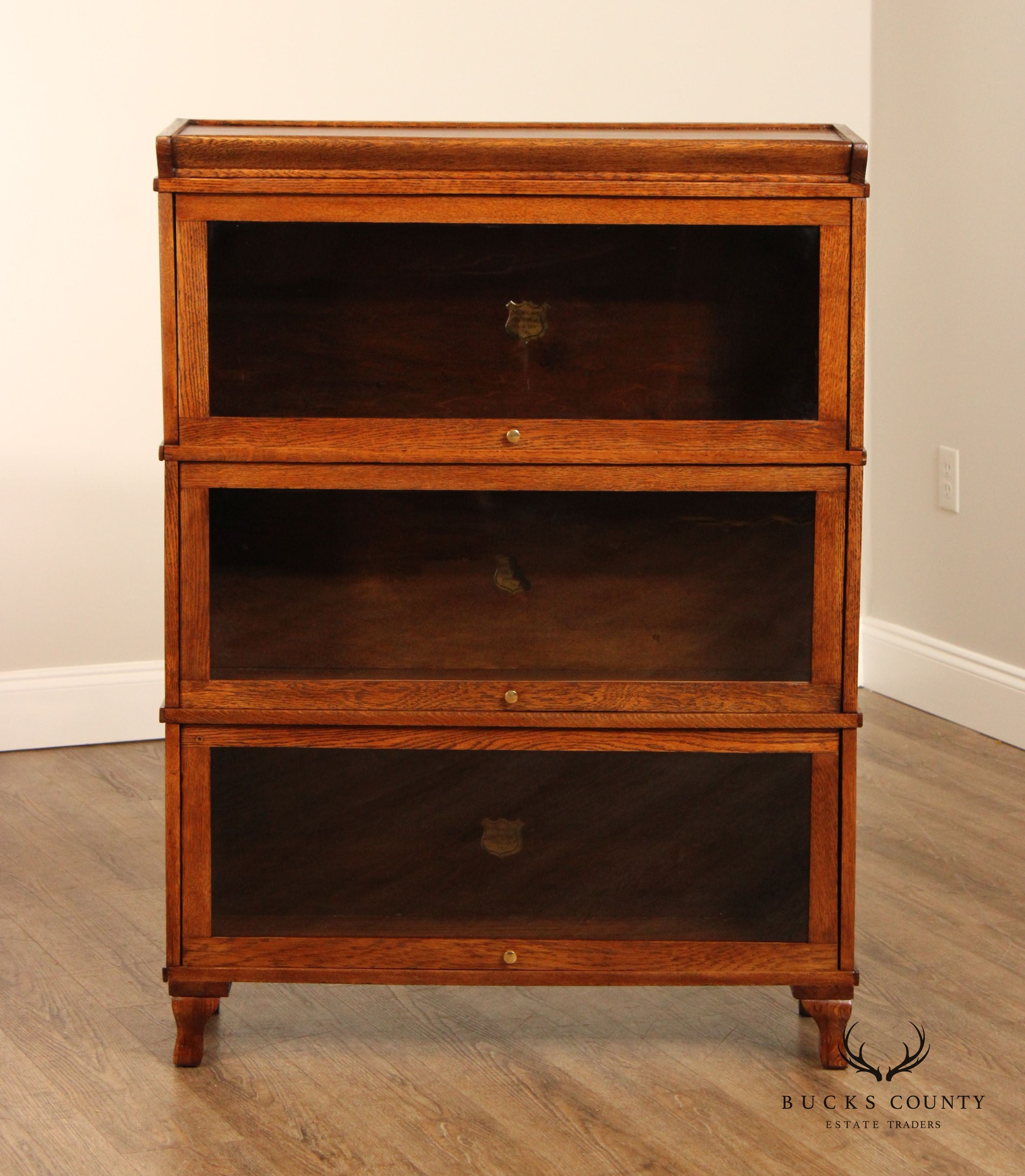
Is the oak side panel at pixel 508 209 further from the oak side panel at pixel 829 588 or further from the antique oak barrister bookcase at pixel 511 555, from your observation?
the oak side panel at pixel 829 588

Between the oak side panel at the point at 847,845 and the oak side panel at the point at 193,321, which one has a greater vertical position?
the oak side panel at the point at 193,321

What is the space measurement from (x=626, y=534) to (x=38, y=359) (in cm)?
152

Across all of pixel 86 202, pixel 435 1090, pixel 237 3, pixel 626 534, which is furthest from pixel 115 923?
pixel 237 3

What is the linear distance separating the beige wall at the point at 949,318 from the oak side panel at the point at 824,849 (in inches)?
51.6

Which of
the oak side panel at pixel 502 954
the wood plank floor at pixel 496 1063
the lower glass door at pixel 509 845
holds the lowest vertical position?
the wood plank floor at pixel 496 1063

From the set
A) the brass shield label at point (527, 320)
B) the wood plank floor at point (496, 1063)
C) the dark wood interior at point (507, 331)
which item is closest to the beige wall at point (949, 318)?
the wood plank floor at point (496, 1063)

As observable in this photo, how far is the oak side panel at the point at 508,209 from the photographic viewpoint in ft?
4.87

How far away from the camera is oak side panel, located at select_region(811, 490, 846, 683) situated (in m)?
1.53

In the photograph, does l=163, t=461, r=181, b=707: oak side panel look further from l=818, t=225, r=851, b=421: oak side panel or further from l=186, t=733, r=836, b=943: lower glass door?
l=818, t=225, r=851, b=421: oak side panel

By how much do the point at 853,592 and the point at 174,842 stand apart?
0.76m

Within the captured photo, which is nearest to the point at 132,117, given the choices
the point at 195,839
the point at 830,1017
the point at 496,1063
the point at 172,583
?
the point at 172,583

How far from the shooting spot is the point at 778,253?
1506mm

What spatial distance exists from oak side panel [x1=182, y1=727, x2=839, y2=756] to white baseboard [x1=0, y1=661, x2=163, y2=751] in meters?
1.28

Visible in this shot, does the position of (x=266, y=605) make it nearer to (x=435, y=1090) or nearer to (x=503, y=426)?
(x=503, y=426)
